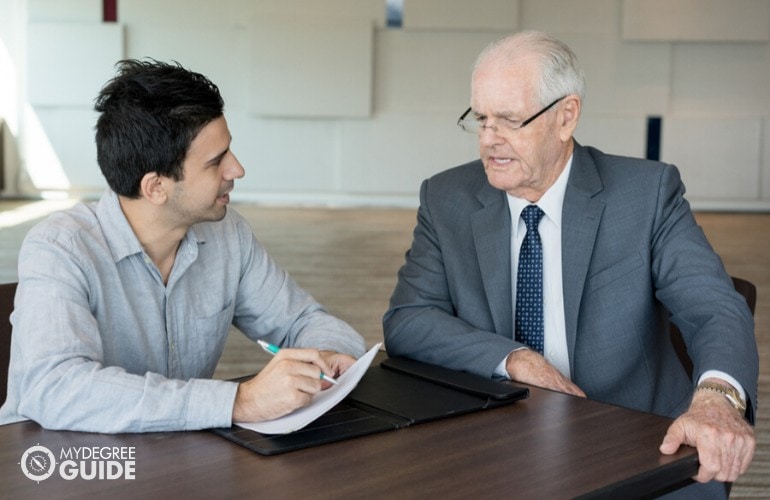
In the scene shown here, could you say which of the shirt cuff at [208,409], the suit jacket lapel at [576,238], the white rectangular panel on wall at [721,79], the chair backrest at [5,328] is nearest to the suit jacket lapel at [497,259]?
the suit jacket lapel at [576,238]

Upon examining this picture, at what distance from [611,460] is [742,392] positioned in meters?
0.50

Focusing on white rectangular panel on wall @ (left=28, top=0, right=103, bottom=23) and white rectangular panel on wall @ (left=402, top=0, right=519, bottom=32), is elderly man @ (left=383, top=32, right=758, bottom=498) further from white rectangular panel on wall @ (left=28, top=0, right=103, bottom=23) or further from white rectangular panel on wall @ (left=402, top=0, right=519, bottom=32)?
white rectangular panel on wall @ (left=28, top=0, right=103, bottom=23)

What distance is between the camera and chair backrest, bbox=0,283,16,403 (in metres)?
2.01

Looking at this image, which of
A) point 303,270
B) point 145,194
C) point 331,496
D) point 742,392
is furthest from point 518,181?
point 303,270

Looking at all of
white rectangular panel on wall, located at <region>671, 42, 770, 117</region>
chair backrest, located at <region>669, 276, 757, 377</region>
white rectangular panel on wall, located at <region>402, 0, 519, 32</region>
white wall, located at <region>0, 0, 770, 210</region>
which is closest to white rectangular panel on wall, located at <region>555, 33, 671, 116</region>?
white wall, located at <region>0, 0, 770, 210</region>

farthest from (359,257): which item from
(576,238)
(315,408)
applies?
(315,408)

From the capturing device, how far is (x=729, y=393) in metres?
1.77

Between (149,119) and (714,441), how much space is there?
3.78ft

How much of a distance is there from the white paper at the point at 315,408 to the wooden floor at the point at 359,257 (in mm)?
2070

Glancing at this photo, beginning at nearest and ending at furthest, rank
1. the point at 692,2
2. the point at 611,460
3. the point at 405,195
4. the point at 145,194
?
the point at 611,460
the point at 145,194
the point at 692,2
the point at 405,195

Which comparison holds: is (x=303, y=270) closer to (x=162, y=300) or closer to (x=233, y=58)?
(x=233, y=58)

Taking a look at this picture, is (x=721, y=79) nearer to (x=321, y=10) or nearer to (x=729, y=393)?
(x=321, y=10)

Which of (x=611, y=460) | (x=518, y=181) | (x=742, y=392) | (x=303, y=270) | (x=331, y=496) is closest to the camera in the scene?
(x=331, y=496)

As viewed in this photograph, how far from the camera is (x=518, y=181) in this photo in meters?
2.17
